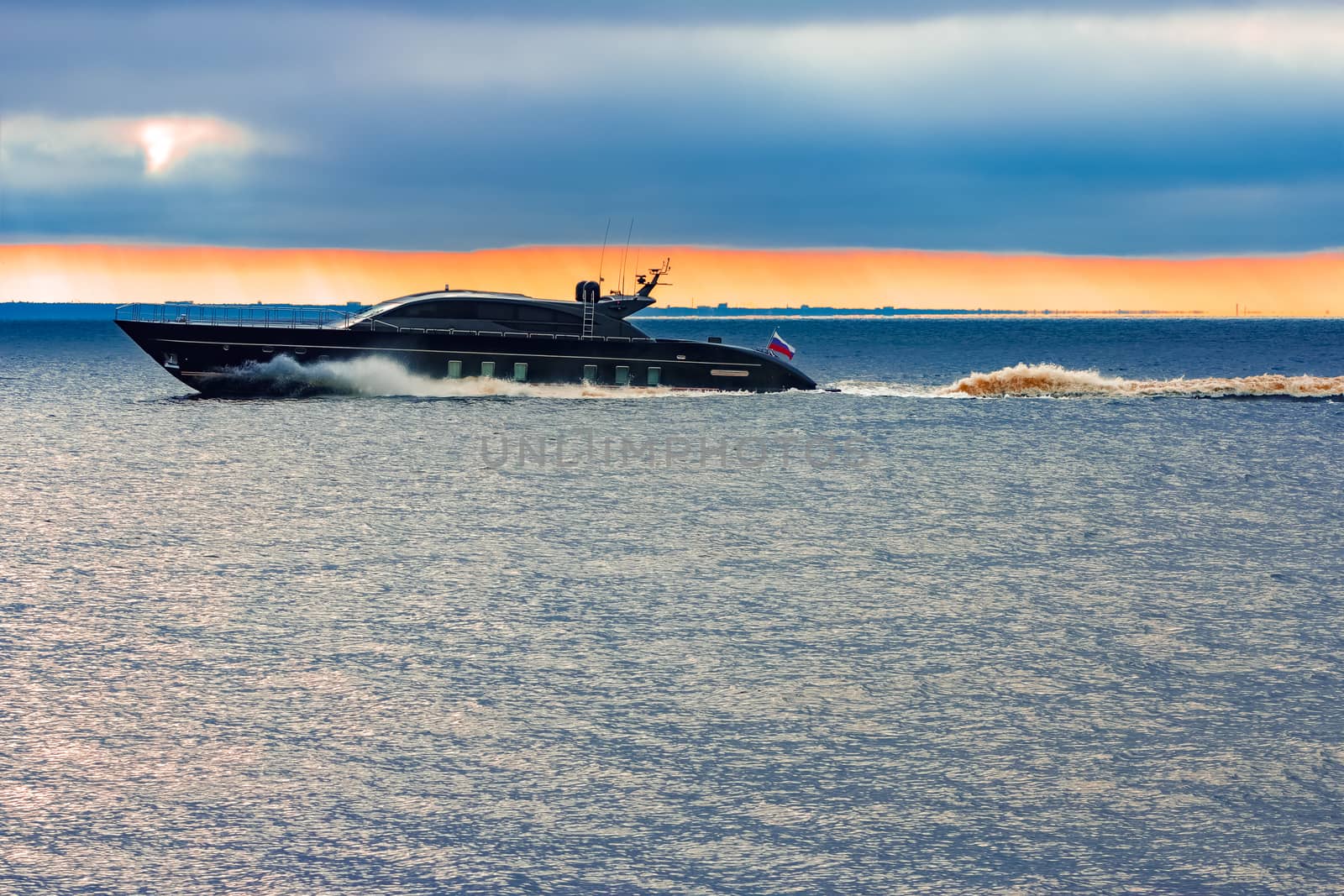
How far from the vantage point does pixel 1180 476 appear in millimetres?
45250

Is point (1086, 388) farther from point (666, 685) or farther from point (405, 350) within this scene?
point (666, 685)

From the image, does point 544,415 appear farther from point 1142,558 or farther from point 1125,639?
point 1125,639

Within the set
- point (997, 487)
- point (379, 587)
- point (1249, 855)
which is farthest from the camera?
point (997, 487)

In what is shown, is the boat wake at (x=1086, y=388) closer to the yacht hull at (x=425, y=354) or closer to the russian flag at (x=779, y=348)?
the russian flag at (x=779, y=348)

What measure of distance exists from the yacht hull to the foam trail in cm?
11

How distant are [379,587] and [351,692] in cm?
745

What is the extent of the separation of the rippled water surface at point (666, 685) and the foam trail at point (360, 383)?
3312 centimetres

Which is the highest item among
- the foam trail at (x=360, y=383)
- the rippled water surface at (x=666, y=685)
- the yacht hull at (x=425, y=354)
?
the yacht hull at (x=425, y=354)

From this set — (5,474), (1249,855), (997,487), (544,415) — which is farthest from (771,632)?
(544,415)

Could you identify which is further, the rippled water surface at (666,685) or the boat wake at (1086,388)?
the boat wake at (1086,388)

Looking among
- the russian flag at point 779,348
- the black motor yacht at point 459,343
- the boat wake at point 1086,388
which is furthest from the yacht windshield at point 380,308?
the boat wake at point 1086,388

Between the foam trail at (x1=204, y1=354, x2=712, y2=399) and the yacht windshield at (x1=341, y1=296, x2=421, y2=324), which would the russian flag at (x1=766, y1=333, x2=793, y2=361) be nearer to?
the foam trail at (x1=204, y1=354, x2=712, y2=399)

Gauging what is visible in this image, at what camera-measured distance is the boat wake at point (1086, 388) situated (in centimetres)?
9481

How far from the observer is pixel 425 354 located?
7638cm
